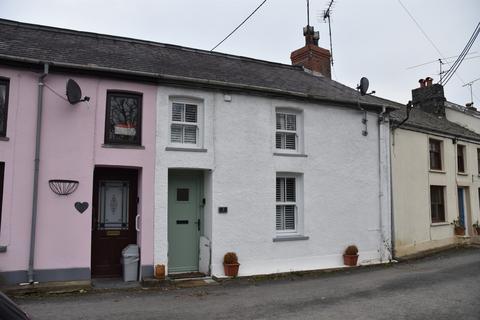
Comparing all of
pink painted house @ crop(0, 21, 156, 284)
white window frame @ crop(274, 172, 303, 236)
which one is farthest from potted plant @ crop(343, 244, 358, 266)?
pink painted house @ crop(0, 21, 156, 284)

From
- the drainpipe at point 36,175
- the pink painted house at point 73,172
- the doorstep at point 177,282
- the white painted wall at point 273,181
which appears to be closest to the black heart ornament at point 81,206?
the pink painted house at point 73,172

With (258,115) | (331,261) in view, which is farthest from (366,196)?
(258,115)

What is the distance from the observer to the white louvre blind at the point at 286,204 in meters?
12.1

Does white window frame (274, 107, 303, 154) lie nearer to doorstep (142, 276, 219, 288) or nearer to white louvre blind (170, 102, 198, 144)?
white louvre blind (170, 102, 198, 144)

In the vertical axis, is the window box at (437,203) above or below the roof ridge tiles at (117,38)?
below

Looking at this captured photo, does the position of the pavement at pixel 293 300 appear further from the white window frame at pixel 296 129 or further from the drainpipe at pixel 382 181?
the white window frame at pixel 296 129

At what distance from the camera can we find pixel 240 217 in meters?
11.3

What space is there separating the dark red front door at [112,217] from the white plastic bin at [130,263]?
1.62ft

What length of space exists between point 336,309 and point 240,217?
13.2 feet

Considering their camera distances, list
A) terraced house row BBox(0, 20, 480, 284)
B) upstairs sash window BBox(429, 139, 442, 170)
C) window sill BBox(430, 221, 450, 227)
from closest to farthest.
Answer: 1. terraced house row BBox(0, 20, 480, 284)
2. window sill BBox(430, 221, 450, 227)
3. upstairs sash window BBox(429, 139, 442, 170)

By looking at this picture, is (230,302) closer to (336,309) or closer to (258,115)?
(336,309)

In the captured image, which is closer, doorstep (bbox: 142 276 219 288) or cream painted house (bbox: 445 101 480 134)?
doorstep (bbox: 142 276 219 288)

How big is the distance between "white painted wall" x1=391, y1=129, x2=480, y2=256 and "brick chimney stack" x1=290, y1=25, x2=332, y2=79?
4.10 metres

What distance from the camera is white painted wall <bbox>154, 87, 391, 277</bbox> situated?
10930 millimetres
